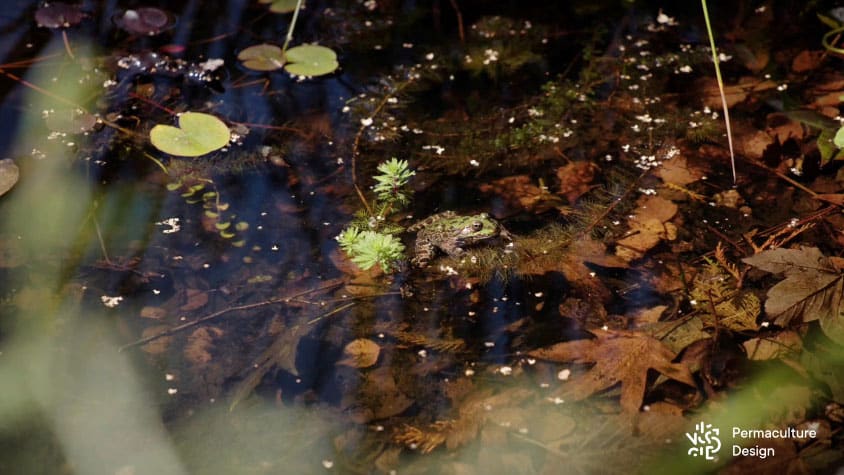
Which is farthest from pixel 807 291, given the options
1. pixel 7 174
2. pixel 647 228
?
pixel 7 174

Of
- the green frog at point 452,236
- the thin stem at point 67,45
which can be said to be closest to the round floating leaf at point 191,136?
the thin stem at point 67,45

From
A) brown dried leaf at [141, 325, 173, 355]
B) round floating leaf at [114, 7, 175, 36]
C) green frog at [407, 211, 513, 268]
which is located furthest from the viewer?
round floating leaf at [114, 7, 175, 36]

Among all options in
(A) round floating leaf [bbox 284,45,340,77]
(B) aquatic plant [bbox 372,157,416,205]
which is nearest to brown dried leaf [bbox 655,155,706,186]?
(B) aquatic plant [bbox 372,157,416,205]

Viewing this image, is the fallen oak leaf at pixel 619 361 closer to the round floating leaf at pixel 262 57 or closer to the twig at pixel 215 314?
the twig at pixel 215 314

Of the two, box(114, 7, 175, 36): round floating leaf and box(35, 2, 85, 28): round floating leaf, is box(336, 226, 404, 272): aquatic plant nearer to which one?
box(114, 7, 175, 36): round floating leaf

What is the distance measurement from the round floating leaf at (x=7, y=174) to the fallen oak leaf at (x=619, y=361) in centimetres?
247

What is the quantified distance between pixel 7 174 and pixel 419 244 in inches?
77.9

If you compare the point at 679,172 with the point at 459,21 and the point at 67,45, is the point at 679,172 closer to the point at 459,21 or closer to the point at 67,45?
the point at 459,21

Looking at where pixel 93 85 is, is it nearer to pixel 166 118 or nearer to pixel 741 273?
pixel 166 118

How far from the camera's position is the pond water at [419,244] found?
2.34m

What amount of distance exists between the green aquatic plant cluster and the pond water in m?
0.02

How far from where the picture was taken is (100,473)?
2.24m

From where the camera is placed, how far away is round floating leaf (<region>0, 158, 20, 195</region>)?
321 cm

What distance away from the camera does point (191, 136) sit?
349cm
